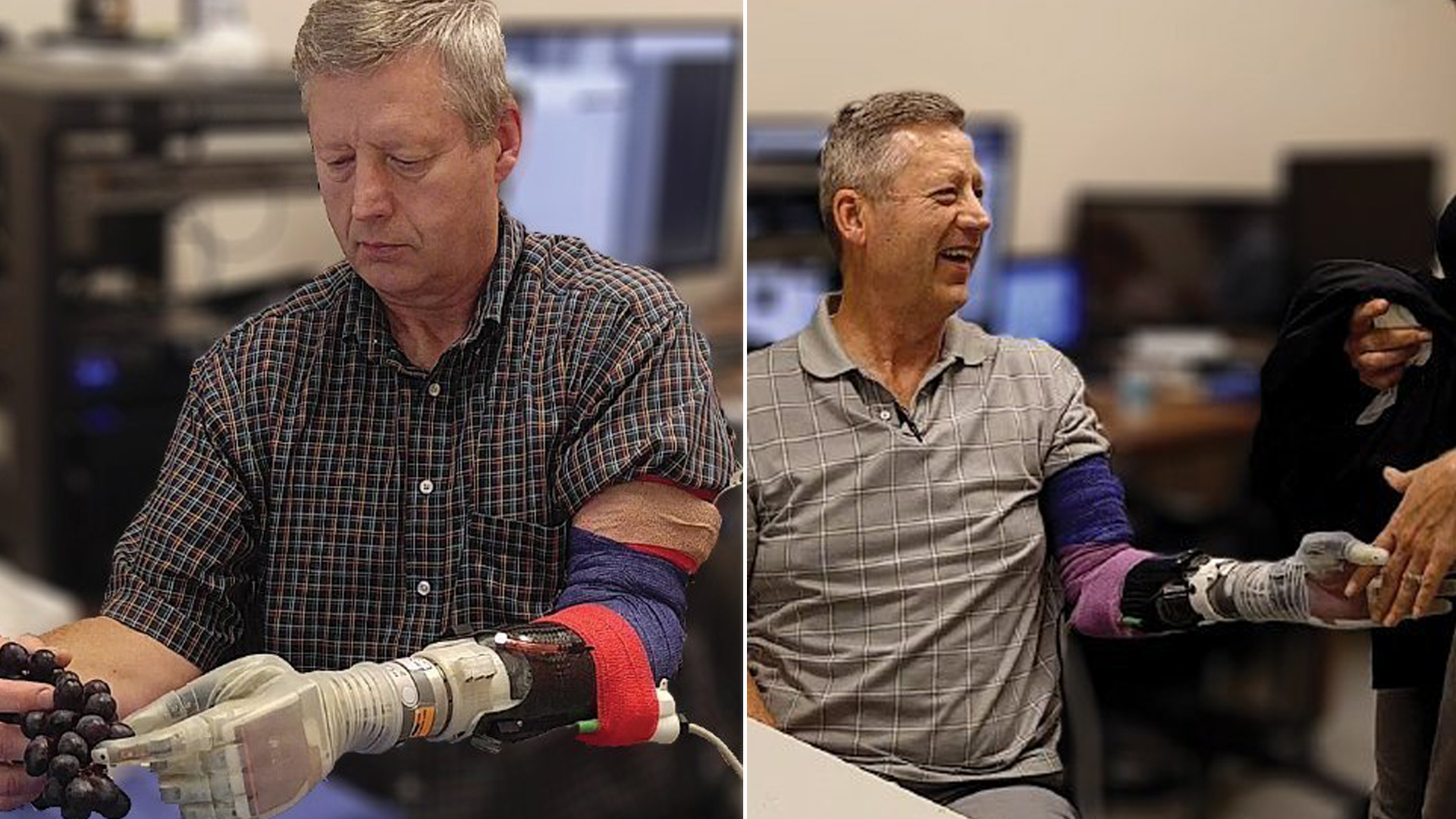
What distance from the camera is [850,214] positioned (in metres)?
0.73

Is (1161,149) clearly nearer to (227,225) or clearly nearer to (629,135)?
(629,135)

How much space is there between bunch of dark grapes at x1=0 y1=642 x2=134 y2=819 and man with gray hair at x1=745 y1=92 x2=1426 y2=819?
0.88ft

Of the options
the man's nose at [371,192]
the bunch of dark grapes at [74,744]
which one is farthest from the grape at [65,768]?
the man's nose at [371,192]

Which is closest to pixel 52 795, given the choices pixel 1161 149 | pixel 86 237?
pixel 1161 149

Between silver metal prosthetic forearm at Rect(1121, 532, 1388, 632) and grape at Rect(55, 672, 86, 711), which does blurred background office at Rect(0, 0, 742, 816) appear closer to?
grape at Rect(55, 672, 86, 711)

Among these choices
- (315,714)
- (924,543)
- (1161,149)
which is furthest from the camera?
(1161,149)

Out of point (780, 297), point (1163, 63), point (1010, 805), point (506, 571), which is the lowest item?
point (1010, 805)

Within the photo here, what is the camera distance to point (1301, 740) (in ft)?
4.10

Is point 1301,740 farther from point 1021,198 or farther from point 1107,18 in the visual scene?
point 1107,18

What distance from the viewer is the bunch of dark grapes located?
65 centimetres

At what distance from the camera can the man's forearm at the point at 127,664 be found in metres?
0.67

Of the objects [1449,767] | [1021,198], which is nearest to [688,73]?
[1021,198]

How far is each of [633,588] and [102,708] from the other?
0.21 m

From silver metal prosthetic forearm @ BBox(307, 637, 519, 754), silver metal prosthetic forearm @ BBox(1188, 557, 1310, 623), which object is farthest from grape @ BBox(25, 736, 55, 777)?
silver metal prosthetic forearm @ BBox(1188, 557, 1310, 623)
